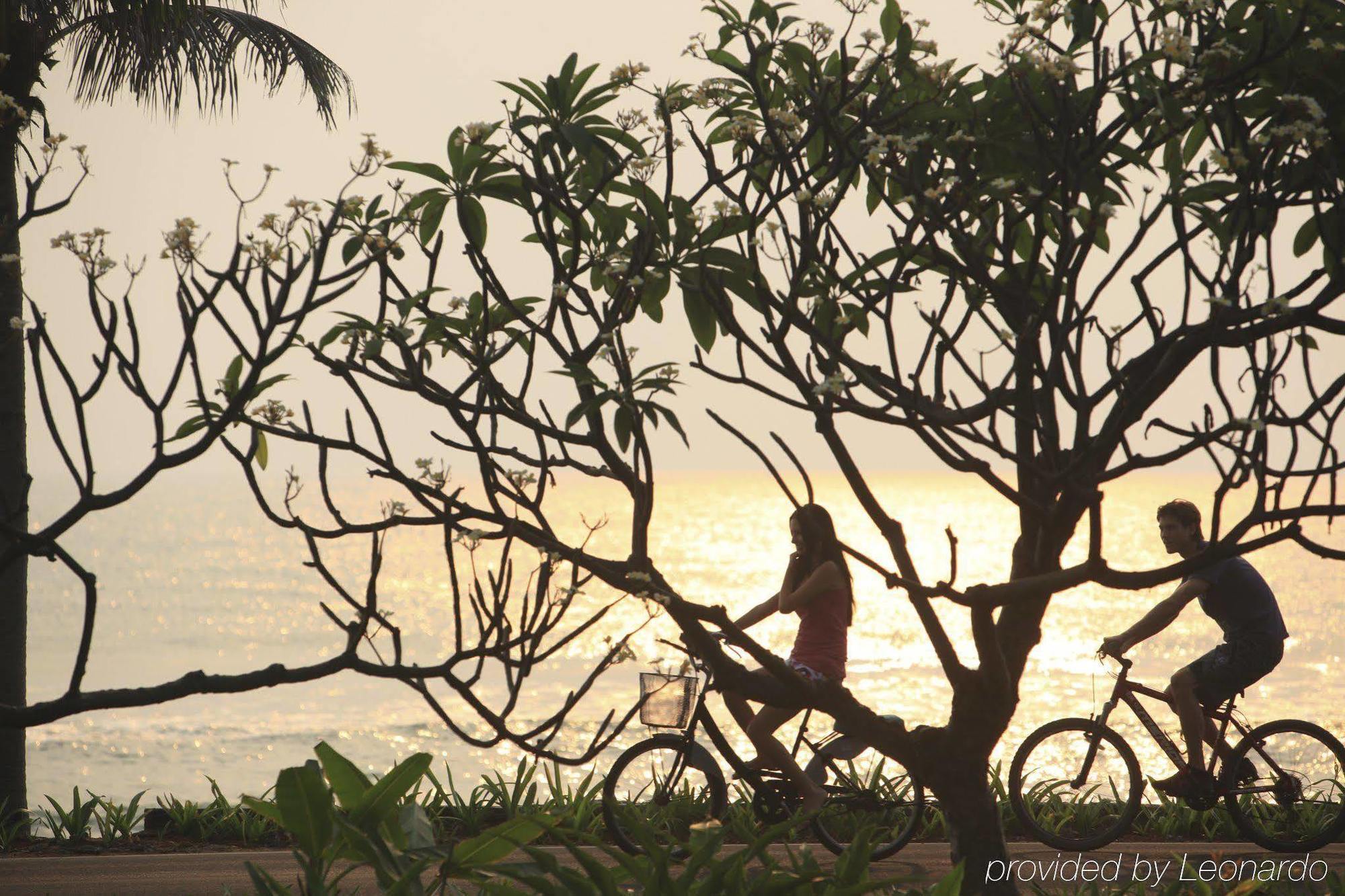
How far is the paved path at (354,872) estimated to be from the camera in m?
5.66

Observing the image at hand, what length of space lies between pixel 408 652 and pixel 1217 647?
1711 inches

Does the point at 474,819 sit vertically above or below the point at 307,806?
below

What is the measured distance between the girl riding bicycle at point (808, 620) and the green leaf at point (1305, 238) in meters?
2.41

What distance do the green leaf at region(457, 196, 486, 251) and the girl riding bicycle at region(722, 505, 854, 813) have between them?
213 cm

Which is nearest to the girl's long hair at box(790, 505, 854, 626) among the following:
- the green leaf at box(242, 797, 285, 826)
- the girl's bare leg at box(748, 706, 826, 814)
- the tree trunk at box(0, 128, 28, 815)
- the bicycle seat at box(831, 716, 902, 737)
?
the bicycle seat at box(831, 716, 902, 737)

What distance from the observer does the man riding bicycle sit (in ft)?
21.3

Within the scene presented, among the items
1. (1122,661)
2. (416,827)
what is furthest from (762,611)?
(416,827)

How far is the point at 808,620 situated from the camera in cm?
627

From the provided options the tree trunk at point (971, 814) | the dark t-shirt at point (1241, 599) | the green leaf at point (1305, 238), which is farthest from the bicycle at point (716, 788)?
the green leaf at point (1305, 238)

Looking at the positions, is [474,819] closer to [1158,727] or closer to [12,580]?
[12,580]

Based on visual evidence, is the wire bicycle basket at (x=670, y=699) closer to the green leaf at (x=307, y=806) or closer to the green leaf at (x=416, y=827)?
the green leaf at (x=416, y=827)

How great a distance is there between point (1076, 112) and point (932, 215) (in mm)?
673

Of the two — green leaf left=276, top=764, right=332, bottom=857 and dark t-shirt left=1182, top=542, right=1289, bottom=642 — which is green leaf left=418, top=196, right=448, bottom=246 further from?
dark t-shirt left=1182, top=542, right=1289, bottom=642

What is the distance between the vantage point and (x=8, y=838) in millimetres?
7258
